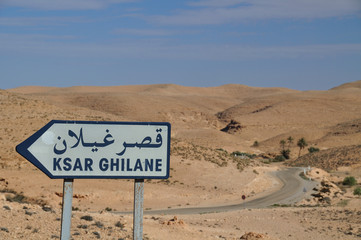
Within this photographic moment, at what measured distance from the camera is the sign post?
7953 mm

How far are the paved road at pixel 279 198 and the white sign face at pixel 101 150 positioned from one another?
2142 centimetres

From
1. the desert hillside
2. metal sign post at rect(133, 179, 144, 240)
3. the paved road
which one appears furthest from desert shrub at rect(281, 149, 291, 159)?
metal sign post at rect(133, 179, 144, 240)

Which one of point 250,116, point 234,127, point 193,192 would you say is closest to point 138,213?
point 193,192

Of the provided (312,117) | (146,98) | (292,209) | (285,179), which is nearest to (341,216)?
(292,209)

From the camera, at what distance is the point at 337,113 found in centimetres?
13088

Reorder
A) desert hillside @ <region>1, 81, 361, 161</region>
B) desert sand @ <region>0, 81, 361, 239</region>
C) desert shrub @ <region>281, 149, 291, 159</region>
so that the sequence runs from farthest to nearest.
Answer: desert hillside @ <region>1, 81, 361, 161</region> < desert shrub @ <region>281, 149, 291, 159</region> < desert sand @ <region>0, 81, 361, 239</region>

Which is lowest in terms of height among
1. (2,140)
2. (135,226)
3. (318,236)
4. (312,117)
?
(318,236)

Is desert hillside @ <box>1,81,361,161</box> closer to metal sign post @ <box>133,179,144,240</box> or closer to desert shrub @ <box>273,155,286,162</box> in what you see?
desert shrub @ <box>273,155,286,162</box>

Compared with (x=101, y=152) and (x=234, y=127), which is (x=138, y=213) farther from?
(x=234, y=127)

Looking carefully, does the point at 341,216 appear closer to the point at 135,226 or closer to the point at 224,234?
the point at 224,234

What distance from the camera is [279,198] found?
38.5 metres

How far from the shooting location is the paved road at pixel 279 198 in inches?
1223

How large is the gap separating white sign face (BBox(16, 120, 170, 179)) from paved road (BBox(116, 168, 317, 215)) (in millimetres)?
21421

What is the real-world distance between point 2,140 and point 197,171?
16.0 metres
